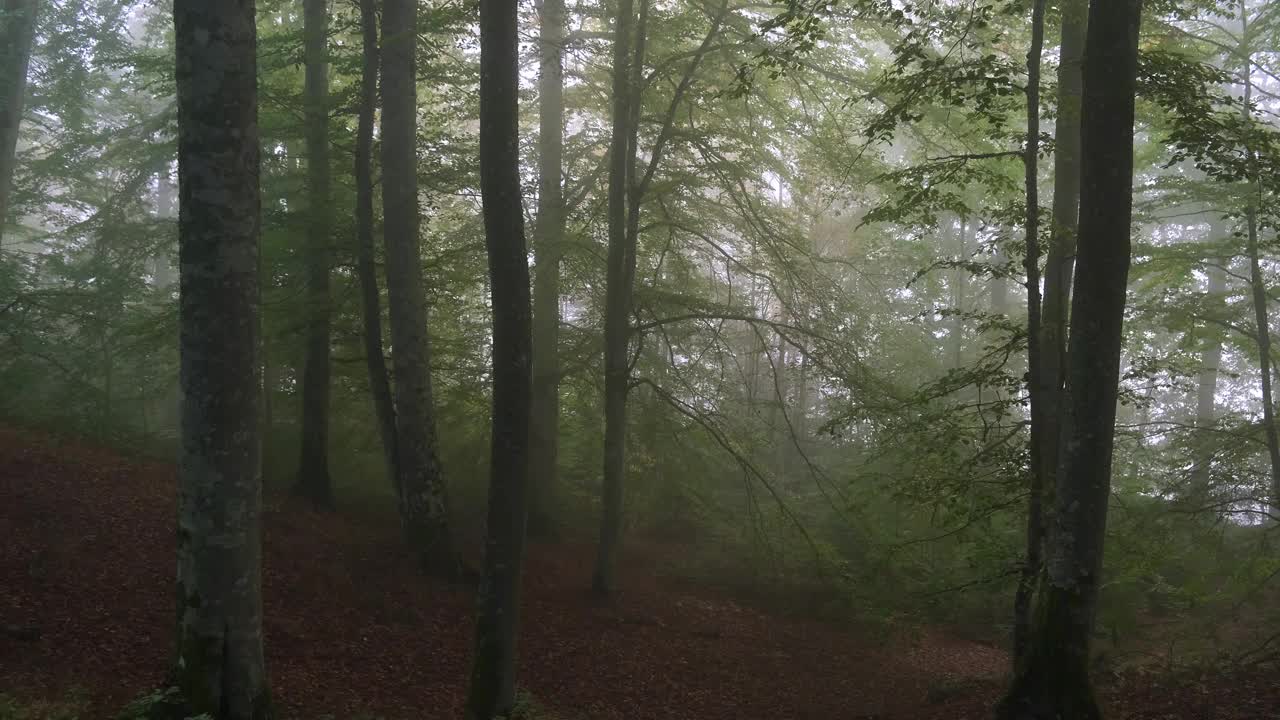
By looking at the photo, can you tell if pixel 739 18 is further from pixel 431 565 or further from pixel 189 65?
pixel 431 565

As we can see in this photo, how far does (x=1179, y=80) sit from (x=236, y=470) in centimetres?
784

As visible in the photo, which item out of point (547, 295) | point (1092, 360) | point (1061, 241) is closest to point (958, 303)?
point (547, 295)

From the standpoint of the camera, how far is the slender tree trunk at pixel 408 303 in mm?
10688

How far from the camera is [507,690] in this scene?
6645mm

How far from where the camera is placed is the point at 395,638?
9.20 meters

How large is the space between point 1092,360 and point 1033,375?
1.78 meters

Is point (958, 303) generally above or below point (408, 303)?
above

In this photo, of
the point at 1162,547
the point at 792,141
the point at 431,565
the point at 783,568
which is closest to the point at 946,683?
the point at 1162,547

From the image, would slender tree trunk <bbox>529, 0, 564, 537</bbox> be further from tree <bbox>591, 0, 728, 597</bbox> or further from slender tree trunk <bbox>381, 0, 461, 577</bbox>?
slender tree trunk <bbox>381, 0, 461, 577</bbox>

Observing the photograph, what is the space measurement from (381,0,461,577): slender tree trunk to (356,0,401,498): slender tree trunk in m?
0.20

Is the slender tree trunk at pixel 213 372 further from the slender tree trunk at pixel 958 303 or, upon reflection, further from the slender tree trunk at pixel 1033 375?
the slender tree trunk at pixel 958 303

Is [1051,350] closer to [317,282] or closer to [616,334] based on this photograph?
[616,334]

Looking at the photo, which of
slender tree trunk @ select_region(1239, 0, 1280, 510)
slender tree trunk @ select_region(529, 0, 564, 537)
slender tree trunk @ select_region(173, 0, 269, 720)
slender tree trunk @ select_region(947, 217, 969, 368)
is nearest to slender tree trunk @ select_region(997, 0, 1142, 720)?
slender tree trunk @ select_region(1239, 0, 1280, 510)

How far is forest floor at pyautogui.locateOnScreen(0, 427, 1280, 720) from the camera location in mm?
7125
